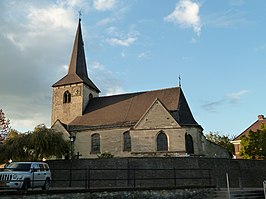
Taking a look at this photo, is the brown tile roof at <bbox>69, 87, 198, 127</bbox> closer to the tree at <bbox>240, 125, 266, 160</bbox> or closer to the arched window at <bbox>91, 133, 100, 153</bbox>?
the arched window at <bbox>91, 133, 100, 153</bbox>

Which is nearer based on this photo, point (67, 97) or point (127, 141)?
point (127, 141)

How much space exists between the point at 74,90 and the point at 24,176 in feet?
98.7

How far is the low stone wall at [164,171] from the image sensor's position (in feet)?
77.4

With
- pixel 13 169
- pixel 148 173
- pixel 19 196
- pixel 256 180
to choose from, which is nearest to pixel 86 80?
pixel 148 173

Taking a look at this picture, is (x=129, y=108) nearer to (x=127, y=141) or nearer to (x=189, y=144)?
(x=127, y=141)

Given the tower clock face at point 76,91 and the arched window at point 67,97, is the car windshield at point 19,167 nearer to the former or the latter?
the tower clock face at point 76,91

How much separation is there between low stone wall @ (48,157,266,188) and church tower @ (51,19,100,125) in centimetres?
1808

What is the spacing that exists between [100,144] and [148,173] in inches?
599

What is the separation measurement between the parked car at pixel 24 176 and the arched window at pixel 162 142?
698 inches

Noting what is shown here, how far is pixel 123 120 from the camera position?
3772 cm

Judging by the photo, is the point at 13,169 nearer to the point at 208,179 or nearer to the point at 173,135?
the point at 208,179

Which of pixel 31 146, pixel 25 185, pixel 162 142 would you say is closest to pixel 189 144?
pixel 162 142

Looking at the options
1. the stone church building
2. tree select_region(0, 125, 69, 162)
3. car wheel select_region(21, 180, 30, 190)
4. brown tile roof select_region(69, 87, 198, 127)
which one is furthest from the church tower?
car wheel select_region(21, 180, 30, 190)

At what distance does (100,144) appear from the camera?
38.0 metres
